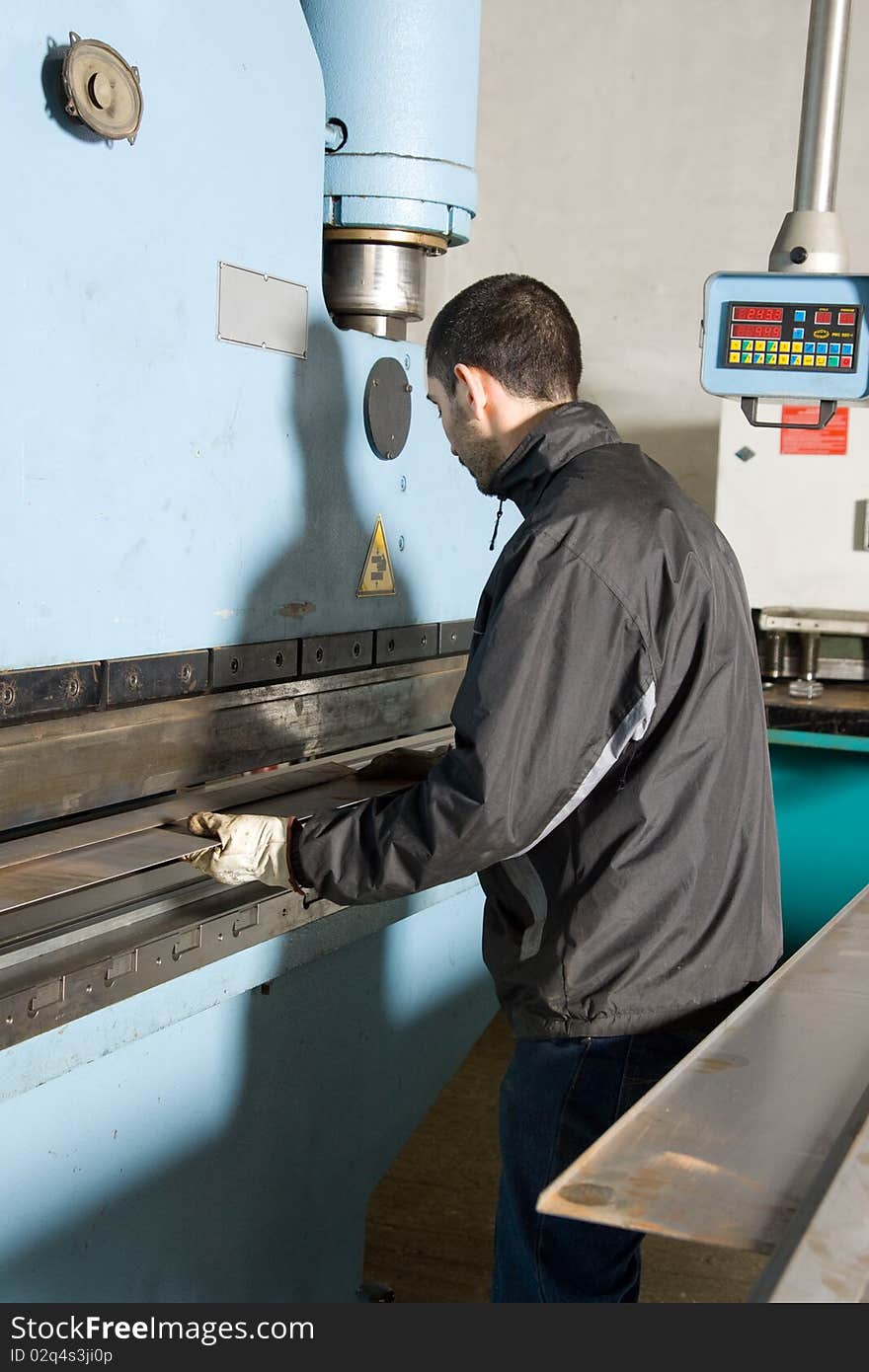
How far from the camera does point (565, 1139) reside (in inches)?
48.1

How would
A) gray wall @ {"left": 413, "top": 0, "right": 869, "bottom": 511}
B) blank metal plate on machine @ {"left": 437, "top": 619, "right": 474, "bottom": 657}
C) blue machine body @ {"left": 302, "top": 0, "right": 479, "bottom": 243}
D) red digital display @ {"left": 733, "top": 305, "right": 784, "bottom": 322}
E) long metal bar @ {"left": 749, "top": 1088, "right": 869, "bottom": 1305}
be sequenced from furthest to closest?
gray wall @ {"left": 413, "top": 0, "right": 869, "bottom": 511} < red digital display @ {"left": 733, "top": 305, "right": 784, "bottom": 322} < blank metal plate on machine @ {"left": 437, "top": 619, "right": 474, "bottom": 657} < blue machine body @ {"left": 302, "top": 0, "right": 479, "bottom": 243} < long metal bar @ {"left": 749, "top": 1088, "right": 869, "bottom": 1305}

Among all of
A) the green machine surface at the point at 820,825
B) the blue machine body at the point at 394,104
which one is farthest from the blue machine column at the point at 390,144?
the green machine surface at the point at 820,825

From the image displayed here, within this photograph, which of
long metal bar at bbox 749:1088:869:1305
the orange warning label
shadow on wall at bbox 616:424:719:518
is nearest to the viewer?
long metal bar at bbox 749:1088:869:1305

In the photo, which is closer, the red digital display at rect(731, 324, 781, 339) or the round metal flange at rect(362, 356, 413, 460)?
the round metal flange at rect(362, 356, 413, 460)

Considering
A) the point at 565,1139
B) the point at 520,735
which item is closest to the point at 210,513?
the point at 520,735

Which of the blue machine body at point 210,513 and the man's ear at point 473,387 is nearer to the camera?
the blue machine body at point 210,513

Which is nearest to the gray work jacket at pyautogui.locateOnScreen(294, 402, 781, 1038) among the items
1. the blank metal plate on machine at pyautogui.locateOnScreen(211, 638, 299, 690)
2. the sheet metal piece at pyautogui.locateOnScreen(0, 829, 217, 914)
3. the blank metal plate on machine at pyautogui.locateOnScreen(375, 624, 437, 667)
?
the sheet metal piece at pyautogui.locateOnScreen(0, 829, 217, 914)

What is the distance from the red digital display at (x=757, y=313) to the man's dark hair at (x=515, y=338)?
70cm

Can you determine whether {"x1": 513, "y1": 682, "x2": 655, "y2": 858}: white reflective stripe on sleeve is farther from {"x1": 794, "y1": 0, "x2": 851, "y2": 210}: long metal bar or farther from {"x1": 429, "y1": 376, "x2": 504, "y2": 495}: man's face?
{"x1": 794, "y1": 0, "x2": 851, "y2": 210}: long metal bar

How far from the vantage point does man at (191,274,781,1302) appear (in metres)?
1.07

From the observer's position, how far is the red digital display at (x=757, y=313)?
188 cm

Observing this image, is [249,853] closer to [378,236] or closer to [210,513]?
[210,513]

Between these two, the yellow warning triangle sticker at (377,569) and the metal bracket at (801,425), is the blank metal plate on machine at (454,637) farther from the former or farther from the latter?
the metal bracket at (801,425)

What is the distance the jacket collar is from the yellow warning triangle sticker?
336mm
